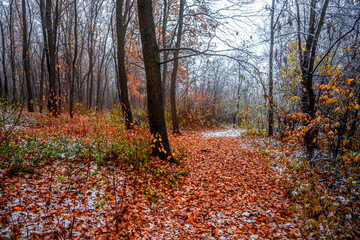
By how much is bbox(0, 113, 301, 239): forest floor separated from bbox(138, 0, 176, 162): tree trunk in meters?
0.56

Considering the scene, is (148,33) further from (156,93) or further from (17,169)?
(17,169)

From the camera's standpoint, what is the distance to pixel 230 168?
5.72m

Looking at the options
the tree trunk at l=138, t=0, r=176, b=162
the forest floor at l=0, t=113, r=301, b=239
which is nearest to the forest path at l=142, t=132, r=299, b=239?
the forest floor at l=0, t=113, r=301, b=239

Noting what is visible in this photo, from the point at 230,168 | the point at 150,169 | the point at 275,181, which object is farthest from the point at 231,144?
the point at 150,169

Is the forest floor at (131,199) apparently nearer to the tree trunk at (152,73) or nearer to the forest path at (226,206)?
the forest path at (226,206)

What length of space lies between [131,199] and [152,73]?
309 centimetres

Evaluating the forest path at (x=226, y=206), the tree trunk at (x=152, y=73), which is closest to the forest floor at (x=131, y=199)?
the forest path at (x=226, y=206)

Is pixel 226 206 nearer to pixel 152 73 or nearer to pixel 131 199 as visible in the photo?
pixel 131 199

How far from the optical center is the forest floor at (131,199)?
8.52 feet

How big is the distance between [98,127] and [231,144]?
18.9 ft

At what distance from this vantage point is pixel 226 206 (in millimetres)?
3760

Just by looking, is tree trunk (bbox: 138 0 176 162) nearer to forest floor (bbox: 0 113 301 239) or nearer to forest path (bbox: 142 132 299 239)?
forest floor (bbox: 0 113 301 239)

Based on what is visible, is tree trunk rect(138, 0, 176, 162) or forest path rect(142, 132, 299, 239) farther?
tree trunk rect(138, 0, 176, 162)

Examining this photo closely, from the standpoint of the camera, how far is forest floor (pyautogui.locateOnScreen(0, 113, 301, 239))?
2.60 m
